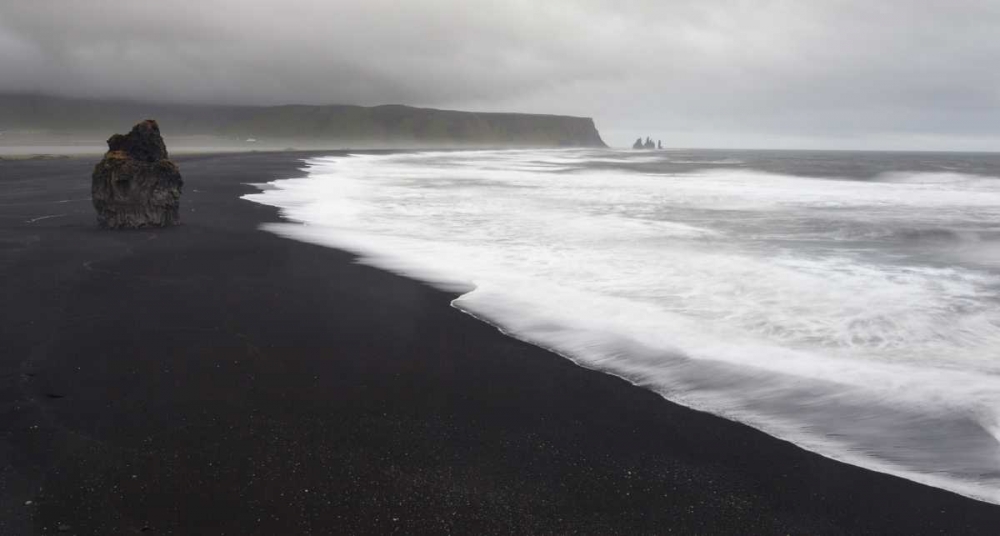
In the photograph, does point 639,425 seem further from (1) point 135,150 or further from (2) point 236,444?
(1) point 135,150

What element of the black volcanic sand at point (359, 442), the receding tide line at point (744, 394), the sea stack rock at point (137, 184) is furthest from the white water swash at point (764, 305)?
the sea stack rock at point (137, 184)

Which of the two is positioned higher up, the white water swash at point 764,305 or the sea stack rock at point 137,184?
the sea stack rock at point 137,184

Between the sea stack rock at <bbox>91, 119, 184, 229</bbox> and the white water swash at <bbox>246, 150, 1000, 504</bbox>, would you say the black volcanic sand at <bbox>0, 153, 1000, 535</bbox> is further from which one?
the sea stack rock at <bbox>91, 119, 184, 229</bbox>

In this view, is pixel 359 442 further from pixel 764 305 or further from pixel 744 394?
pixel 764 305

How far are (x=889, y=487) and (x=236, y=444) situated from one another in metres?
3.39

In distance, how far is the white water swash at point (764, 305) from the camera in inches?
155

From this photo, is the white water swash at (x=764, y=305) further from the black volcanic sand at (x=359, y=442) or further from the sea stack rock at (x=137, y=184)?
the sea stack rock at (x=137, y=184)

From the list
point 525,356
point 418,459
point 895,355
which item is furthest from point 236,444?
point 895,355

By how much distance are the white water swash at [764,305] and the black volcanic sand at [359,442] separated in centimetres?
46

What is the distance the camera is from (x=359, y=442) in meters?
3.33

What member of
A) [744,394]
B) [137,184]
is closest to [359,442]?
[744,394]

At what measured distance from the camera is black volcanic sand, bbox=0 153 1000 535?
8.96 feet

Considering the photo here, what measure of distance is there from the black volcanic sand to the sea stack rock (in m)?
4.76

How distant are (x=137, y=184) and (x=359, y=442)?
8.91 m
